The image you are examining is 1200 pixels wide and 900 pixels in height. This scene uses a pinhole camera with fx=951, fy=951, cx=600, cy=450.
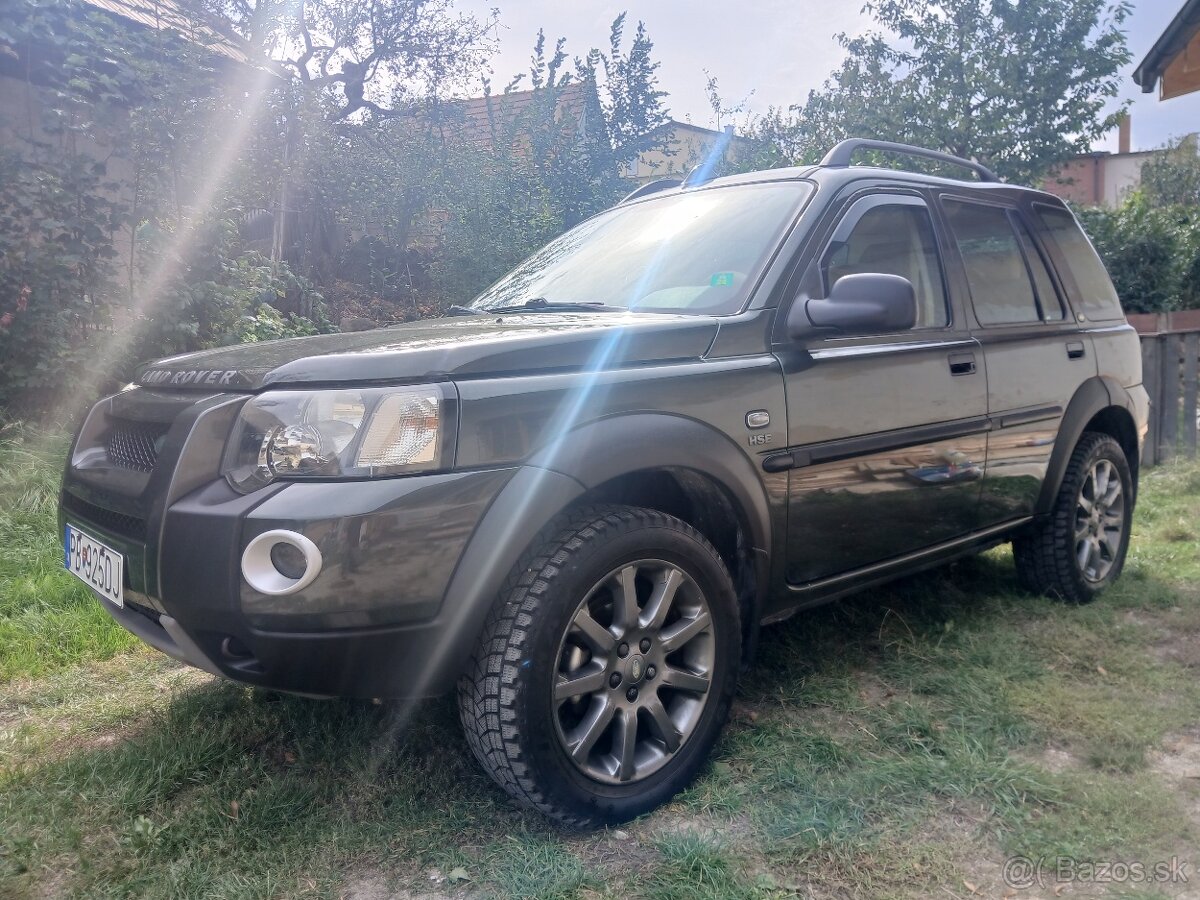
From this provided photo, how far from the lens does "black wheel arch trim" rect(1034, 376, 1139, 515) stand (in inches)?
156

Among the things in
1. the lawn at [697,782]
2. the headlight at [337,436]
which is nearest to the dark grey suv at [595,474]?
the headlight at [337,436]

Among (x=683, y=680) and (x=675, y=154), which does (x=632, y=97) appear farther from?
(x=683, y=680)

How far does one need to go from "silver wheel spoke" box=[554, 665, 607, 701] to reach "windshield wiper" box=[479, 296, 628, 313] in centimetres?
121

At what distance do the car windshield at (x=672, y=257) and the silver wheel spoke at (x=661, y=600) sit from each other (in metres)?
0.85

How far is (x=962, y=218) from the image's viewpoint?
379cm

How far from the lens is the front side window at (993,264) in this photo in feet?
12.2

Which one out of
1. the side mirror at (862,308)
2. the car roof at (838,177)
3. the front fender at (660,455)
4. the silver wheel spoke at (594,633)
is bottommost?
the silver wheel spoke at (594,633)

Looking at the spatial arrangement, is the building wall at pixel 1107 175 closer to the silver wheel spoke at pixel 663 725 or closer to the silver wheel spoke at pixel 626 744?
the silver wheel spoke at pixel 663 725

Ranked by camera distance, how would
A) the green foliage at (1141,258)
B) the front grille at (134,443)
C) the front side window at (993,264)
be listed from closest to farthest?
1. the front grille at (134,443)
2. the front side window at (993,264)
3. the green foliage at (1141,258)

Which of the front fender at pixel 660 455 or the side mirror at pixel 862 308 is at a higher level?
the side mirror at pixel 862 308

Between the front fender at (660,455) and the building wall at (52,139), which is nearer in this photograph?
the front fender at (660,455)

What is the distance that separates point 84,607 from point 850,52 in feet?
63.4

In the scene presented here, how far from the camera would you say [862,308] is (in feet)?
9.14

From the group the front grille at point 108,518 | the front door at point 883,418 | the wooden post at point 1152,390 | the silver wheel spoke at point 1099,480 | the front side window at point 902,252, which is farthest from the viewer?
the wooden post at point 1152,390
